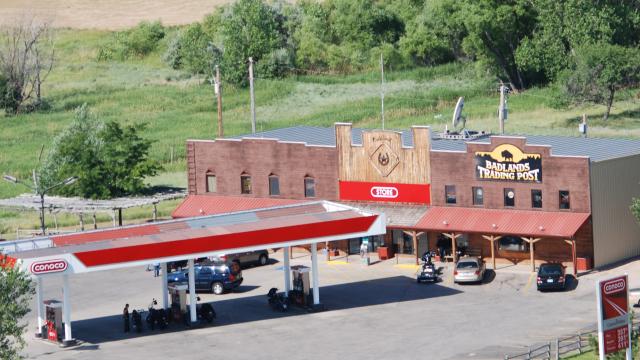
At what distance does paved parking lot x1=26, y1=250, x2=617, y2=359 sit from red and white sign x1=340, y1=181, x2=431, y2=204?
414cm

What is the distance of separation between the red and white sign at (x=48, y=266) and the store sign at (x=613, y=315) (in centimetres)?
2628

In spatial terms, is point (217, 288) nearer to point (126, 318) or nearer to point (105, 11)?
point (126, 318)

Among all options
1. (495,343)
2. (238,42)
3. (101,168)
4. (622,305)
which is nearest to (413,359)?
(495,343)

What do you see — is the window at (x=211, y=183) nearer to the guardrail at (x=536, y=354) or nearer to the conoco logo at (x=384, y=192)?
the conoco logo at (x=384, y=192)

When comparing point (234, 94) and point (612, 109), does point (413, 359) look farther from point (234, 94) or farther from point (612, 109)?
point (234, 94)

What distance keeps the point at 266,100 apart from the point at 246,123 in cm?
1093

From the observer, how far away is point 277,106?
146m

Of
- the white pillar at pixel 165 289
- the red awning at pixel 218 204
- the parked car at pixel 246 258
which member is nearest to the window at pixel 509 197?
the red awning at pixel 218 204

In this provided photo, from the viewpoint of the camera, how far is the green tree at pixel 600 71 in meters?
122

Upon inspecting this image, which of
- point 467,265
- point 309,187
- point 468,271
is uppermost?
point 309,187

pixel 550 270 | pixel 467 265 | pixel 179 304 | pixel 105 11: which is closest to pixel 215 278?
pixel 179 304

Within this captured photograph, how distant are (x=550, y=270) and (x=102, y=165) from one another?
133ft

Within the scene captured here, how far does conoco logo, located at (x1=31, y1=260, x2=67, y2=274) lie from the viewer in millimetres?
68125

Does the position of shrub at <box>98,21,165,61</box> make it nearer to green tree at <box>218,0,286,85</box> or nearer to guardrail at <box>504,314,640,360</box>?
green tree at <box>218,0,286,85</box>
